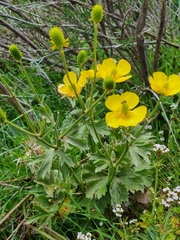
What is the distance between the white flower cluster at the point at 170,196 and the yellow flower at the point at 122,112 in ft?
1.42

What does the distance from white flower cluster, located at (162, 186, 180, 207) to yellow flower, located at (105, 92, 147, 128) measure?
433mm

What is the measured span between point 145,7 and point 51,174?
0.90 m

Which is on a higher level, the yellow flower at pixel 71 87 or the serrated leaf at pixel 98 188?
the yellow flower at pixel 71 87

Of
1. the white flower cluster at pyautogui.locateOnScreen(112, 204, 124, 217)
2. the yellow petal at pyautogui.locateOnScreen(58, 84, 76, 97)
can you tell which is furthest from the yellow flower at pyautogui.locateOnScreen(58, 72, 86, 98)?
the white flower cluster at pyautogui.locateOnScreen(112, 204, 124, 217)

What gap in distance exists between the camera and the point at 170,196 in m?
1.68

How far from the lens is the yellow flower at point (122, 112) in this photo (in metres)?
1.33

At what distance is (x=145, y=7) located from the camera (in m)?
2.04

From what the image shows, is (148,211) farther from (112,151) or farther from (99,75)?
(99,75)

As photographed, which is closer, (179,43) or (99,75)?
(99,75)

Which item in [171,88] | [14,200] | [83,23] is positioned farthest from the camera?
[83,23]

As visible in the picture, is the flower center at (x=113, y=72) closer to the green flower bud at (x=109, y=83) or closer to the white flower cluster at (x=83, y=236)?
the green flower bud at (x=109, y=83)

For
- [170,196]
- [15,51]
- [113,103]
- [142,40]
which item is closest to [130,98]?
[113,103]

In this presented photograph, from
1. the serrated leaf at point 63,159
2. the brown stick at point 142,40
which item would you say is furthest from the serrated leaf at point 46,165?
the brown stick at point 142,40

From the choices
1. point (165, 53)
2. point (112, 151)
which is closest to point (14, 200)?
point (112, 151)
